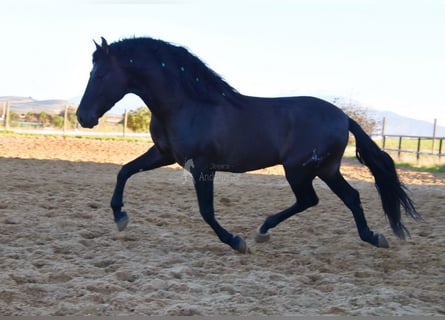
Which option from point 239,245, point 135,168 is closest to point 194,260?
point 239,245

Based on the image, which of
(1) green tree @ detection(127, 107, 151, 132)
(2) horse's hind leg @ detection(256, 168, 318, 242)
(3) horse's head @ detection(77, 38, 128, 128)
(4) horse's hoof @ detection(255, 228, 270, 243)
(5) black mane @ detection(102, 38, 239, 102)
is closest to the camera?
(3) horse's head @ detection(77, 38, 128, 128)

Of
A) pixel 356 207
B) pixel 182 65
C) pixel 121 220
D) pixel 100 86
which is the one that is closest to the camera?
pixel 100 86

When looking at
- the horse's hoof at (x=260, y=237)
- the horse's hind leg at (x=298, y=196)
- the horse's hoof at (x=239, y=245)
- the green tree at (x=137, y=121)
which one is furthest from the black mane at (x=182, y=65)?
the green tree at (x=137, y=121)

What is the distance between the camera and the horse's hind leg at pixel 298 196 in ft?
14.1

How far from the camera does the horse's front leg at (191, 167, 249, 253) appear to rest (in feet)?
13.2

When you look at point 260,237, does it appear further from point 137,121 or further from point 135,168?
point 137,121

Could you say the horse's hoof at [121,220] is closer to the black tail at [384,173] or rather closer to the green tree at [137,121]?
the black tail at [384,173]

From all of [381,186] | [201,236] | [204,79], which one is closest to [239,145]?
[204,79]

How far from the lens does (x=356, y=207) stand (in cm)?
447

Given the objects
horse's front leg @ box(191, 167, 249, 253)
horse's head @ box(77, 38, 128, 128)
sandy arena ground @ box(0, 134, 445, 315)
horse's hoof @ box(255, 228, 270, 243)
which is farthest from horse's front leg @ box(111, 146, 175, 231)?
horse's hoof @ box(255, 228, 270, 243)

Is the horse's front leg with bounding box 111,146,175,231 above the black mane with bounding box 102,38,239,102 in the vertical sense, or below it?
below

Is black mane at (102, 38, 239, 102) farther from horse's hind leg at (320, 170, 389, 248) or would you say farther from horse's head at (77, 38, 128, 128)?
horse's hind leg at (320, 170, 389, 248)

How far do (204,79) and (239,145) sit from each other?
597mm

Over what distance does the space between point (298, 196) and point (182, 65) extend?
1.46 meters
